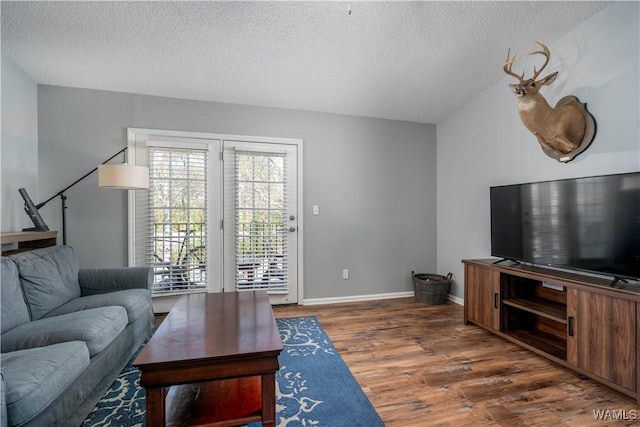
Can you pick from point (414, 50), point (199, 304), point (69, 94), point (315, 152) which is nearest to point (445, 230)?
point (315, 152)

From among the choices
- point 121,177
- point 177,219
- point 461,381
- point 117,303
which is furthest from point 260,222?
point 461,381

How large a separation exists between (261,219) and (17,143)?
2394 mm

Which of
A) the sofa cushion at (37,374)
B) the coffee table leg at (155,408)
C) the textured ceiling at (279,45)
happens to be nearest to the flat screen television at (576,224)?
the textured ceiling at (279,45)

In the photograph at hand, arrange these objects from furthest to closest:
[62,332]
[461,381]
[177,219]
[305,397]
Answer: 1. [177,219]
2. [461,381]
3. [305,397]
4. [62,332]

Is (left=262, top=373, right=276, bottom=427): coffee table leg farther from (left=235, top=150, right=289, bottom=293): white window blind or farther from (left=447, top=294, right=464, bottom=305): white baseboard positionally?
(left=447, top=294, right=464, bottom=305): white baseboard

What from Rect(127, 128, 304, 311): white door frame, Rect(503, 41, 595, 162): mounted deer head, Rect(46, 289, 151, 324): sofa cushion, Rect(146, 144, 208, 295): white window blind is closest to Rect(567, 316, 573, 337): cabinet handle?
Rect(503, 41, 595, 162): mounted deer head

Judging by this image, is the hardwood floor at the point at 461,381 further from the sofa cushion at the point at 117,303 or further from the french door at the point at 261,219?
the sofa cushion at the point at 117,303

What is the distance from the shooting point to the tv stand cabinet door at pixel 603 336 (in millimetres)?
1604

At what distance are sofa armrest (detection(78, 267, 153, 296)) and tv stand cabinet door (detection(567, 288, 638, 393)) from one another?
11.3 feet

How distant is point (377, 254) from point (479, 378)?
1.95m

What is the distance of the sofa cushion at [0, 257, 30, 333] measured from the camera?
1.62 m

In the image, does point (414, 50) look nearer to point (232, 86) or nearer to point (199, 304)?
point (232, 86)

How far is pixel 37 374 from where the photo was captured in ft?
3.85

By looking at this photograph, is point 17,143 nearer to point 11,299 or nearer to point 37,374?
point 11,299
